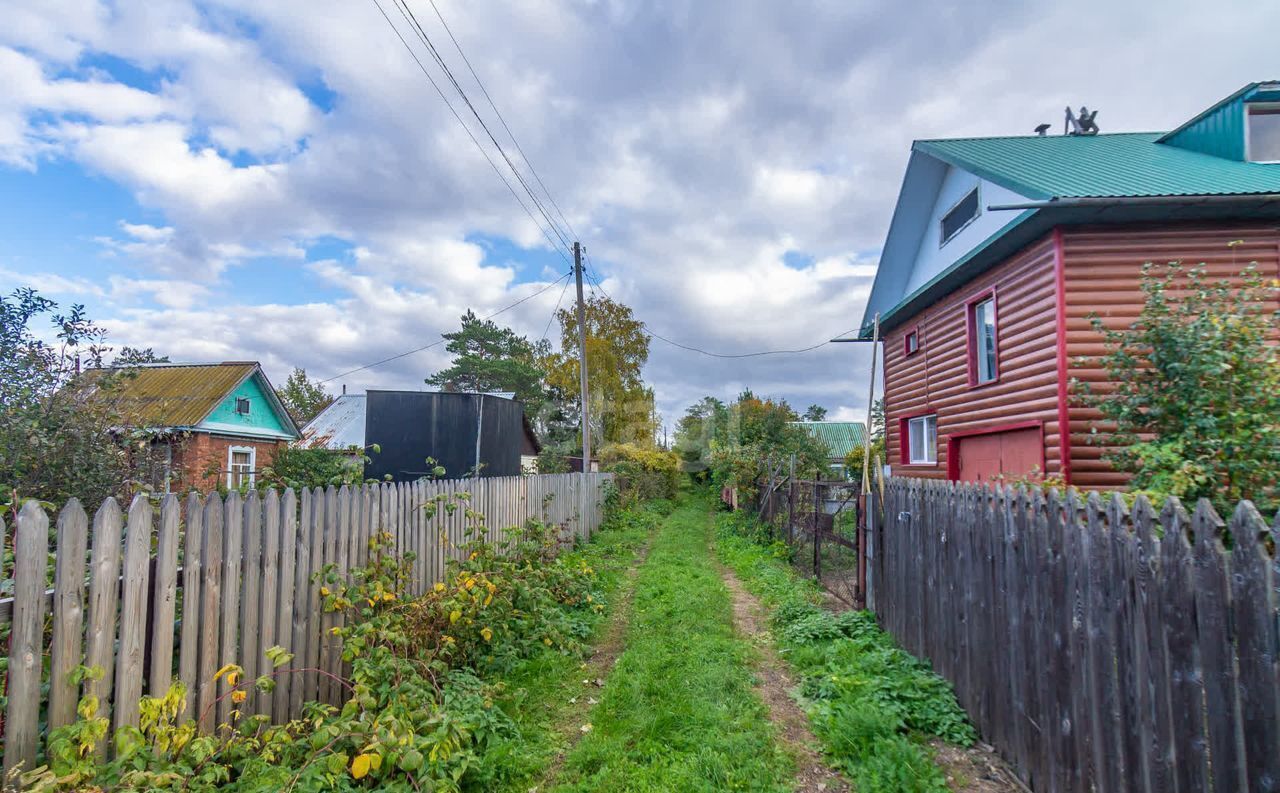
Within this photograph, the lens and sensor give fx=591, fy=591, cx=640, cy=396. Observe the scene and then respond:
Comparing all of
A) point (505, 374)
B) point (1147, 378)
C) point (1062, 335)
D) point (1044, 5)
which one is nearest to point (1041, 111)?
point (1044, 5)

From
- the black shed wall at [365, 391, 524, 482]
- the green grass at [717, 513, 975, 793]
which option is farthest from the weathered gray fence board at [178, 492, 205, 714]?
the black shed wall at [365, 391, 524, 482]

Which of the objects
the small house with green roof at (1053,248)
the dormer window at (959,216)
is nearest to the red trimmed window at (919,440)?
the small house with green roof at (1053,248)

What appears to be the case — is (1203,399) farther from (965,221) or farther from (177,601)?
(177,601)

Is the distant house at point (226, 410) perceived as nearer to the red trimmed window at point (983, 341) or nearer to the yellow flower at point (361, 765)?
the yellow flower at point (361, 765)

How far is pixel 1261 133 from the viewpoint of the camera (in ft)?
28.5

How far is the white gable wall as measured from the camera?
8773 mm

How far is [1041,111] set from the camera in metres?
12.4

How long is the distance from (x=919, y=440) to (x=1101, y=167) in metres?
5.95

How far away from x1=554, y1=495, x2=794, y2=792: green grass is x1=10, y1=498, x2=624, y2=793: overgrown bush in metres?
0.63

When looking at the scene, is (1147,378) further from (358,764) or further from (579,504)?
(579,504)

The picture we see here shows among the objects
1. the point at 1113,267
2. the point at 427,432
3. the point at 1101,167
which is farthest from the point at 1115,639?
the point at 427,432

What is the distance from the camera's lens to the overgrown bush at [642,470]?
20516 millimetres

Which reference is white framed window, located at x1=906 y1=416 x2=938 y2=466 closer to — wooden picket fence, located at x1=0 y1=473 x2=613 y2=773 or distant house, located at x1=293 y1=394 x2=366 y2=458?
wooden picket fence, located at x1=0 y1=473 x2=613 y2=773

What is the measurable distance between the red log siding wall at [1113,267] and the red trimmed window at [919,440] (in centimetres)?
397
